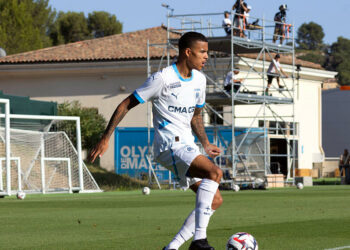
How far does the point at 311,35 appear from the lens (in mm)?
166250

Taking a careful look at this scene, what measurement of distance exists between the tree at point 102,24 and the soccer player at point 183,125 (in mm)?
80739

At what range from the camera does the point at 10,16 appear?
229 ft

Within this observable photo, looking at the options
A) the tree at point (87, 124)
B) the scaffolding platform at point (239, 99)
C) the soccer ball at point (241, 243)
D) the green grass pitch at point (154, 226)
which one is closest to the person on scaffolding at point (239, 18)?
the scaffolding platform at point (239, 99)

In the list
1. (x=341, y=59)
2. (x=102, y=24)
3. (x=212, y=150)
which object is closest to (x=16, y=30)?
(x=102, y=24)

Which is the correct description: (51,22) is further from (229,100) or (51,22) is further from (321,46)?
(321,46)

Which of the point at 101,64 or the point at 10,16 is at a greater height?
the point at 10,16

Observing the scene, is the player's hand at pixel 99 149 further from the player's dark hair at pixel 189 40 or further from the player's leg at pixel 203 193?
the player's dark hair at pixel 189 40

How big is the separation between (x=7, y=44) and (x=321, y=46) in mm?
101951

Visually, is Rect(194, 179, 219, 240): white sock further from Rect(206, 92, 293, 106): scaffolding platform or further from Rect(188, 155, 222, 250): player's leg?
Rect(206, 92, 293, 106): scaffolding platform

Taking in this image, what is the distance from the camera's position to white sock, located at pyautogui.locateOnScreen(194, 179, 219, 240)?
300 inches

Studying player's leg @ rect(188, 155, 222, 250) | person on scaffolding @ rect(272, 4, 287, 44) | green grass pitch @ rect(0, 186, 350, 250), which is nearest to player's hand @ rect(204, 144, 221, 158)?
player's leg @ rect(188, 155, 222, 250)

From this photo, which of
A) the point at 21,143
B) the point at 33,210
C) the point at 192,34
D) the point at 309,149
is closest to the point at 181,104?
the point at 192,34

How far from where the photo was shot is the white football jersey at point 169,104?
810cm

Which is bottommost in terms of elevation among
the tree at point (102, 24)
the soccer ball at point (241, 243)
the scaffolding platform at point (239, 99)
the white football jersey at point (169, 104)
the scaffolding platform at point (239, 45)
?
the soccer ball at point (241, 243)
